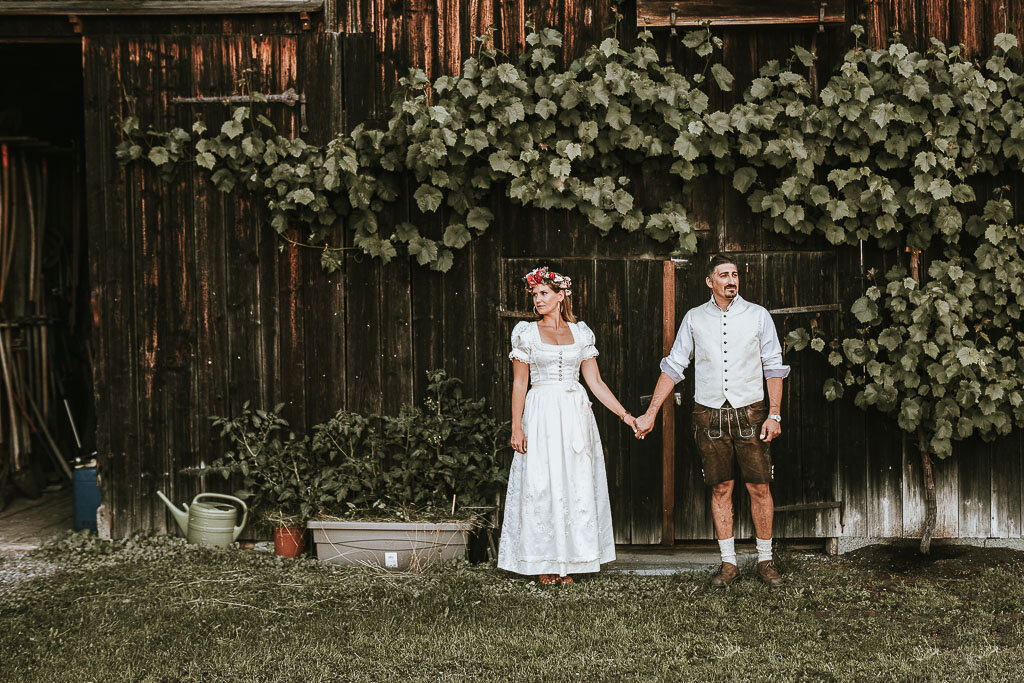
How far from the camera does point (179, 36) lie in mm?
5652

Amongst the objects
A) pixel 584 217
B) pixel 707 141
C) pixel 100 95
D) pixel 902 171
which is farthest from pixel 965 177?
pixel 100 95

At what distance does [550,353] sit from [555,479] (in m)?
0.71

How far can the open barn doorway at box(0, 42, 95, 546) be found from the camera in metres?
7.26

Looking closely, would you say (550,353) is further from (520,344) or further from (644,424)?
(644,424)

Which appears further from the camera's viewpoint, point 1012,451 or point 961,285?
point 1012,451

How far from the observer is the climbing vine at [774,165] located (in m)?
5.32

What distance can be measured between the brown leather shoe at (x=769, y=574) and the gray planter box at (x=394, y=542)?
1697mm

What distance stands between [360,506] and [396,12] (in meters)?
3.13

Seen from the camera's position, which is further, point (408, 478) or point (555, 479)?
point (408, 478)

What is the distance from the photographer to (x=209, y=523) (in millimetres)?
5574

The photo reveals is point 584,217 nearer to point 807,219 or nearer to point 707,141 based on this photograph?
point 707,141

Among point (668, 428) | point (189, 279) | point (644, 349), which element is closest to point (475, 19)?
point (644, 349)

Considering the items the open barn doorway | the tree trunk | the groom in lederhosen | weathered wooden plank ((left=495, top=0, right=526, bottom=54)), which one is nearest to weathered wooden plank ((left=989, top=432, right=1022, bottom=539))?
the tree trunk

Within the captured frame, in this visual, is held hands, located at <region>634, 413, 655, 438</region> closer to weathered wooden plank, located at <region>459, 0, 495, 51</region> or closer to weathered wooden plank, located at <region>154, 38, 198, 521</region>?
weathered wooden plank, located at <region>459, 0, 495, 51</region>
